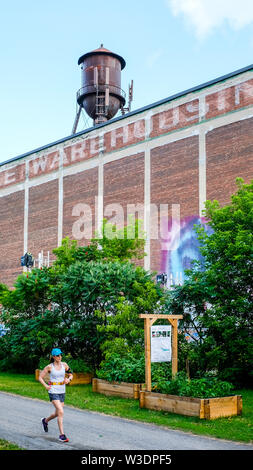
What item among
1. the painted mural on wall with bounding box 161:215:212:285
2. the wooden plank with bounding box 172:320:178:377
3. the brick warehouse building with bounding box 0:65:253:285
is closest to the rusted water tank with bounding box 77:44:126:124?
the brick warehouse building with bounding box 0:65:253:285

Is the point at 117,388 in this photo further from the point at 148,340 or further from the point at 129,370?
the point at 148,340

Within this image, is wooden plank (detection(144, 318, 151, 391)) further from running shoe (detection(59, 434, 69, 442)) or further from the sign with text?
running shoe (detection(59, 434, 69, 442))

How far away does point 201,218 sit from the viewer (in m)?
A: 30.7

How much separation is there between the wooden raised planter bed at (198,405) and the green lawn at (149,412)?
0.40 feet

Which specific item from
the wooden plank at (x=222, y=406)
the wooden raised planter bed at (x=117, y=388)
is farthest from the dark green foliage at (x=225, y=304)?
Answer: the wooden plank at (x=222, y=406)

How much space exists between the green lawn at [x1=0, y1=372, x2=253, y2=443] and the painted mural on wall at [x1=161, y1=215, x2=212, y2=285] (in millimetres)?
15547

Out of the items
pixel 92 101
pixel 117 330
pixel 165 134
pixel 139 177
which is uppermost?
pixel 92 101

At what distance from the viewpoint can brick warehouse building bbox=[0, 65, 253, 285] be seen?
29.9 metres

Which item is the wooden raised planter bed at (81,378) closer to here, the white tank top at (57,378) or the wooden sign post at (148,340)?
the wooden sign post at (148,340)

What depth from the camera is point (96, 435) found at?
9469 millimetres

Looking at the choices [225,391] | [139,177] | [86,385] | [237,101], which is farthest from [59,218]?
[225,391]
